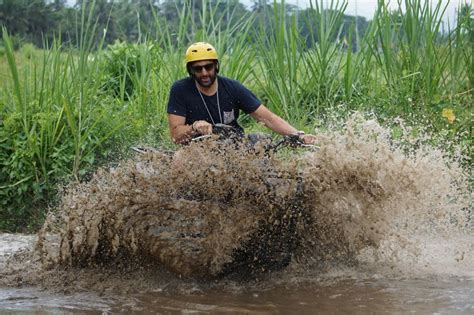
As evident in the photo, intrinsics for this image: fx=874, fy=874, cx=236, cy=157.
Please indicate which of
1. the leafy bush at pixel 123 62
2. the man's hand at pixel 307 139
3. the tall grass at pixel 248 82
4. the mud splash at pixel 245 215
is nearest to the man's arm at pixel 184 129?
the mud splash at pixel 245 215

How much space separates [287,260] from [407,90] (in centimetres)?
402

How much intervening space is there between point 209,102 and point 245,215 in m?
1.47

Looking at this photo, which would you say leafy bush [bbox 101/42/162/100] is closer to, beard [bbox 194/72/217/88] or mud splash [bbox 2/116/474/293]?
beard [bbox 194/72/217/88]

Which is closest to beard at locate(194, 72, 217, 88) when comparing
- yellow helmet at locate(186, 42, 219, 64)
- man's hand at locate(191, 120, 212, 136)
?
yellow helmet at locate(186, 42, 219, 64)

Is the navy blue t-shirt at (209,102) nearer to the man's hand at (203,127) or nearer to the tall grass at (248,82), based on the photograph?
the man's hand at (203,127)

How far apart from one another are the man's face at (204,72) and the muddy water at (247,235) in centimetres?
97

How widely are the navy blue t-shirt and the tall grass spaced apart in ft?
6.68

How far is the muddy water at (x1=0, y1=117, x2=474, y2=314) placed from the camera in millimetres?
5887

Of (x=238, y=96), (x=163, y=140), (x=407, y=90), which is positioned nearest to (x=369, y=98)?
(x=407, y=90)

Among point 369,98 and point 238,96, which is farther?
point 369,98

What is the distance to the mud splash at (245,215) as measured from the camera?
19.7ft

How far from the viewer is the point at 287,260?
20.7ft

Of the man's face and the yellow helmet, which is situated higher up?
the yellow helmet

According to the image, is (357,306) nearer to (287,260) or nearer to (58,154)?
(287,260)
